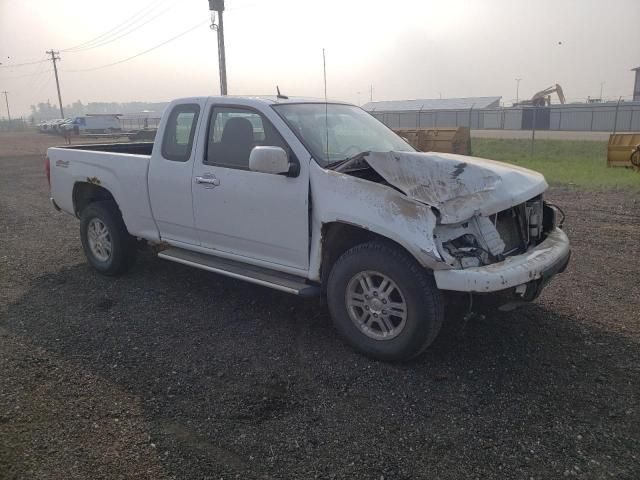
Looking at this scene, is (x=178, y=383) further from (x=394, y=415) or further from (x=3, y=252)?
(x=3, y=252)

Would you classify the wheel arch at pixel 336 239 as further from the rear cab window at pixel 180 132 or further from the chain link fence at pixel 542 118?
the chain link fence at pixel 542 118

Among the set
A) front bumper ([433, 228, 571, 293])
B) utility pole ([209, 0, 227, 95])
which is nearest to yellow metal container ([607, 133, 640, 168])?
front bumper ([433, 228, 571, 293])

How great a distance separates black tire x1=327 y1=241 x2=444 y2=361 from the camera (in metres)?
3.67

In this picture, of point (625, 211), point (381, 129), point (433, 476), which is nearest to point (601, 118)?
point (625, 211)

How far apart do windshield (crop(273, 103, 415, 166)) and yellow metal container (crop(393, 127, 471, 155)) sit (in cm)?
1271

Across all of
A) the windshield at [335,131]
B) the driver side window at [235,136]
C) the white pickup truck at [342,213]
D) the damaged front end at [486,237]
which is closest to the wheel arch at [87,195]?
the white pickup truck at [342,213]

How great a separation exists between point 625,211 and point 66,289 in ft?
28.4

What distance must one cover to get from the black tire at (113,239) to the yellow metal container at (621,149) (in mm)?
13833

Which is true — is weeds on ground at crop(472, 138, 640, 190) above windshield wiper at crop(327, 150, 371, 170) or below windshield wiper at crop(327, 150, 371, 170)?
below

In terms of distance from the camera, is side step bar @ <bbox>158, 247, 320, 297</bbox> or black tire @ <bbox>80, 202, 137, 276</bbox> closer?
side step bar @ <bbox>158, 247, 320, 297</bbox>

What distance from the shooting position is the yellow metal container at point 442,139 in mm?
17734

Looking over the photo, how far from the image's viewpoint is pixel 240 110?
4.80 metres

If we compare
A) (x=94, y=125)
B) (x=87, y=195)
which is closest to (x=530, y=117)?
(x=94, y=125)

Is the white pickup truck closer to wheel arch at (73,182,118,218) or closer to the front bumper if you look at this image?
the front bumper
